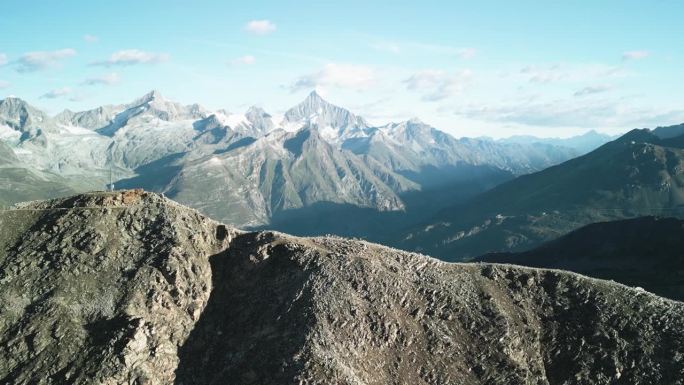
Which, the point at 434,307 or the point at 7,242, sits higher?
the point at 7,242

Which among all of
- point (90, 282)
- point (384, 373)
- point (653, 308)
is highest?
point (90, 282)

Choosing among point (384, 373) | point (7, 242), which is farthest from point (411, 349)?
point (7, 242)

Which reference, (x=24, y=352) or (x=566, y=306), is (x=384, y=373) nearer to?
(x=566, y=306)

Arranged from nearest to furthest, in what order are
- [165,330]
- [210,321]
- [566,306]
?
1. [165,330]
2. [210,321]
3. [566,306]

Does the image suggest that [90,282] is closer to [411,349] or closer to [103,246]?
[103,246]

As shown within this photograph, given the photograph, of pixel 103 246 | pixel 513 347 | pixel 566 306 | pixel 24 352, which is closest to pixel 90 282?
pixel 103 246

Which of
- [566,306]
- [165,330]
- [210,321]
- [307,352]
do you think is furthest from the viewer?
[566,306]

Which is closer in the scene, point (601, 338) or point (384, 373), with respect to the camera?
point (384, 373)
